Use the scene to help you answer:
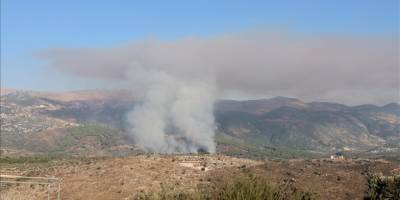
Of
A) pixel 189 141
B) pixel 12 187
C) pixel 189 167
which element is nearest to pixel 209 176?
pixel 189 167

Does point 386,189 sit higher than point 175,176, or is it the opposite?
point 386,189

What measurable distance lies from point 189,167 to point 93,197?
1209 cm

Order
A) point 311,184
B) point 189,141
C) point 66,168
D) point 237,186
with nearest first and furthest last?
point 237,186
point 311,184
point 66,168
point 189,141

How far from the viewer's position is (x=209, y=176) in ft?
170

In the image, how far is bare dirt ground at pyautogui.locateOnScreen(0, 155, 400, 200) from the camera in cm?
4719

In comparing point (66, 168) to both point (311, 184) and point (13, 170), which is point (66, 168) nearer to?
point (13, 170)

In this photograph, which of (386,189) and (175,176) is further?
(175,176)

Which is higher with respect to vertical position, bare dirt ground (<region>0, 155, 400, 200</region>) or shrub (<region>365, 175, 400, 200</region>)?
shrub (<region>365, 175, 400, 200</region>)

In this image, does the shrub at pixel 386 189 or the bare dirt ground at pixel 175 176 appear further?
the bare dirt ground at pixel 175 176

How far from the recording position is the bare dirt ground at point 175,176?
47188mm

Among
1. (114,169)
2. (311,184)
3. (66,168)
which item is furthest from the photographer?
(66,168)

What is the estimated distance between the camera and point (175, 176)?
5259 cm

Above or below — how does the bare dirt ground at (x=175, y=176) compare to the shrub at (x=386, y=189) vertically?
below

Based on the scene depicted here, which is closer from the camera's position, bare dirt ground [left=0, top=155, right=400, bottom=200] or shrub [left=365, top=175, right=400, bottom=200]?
shrub [left=365, top=175, right=400, bottom=200]
